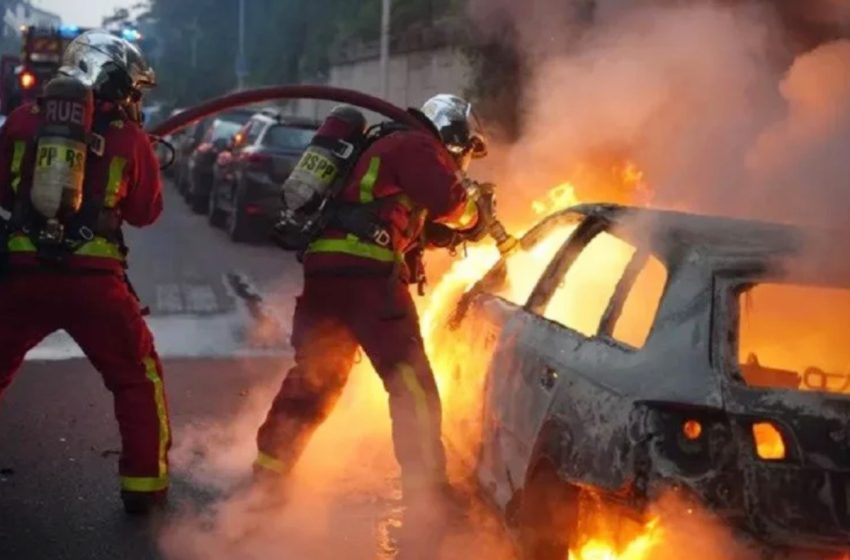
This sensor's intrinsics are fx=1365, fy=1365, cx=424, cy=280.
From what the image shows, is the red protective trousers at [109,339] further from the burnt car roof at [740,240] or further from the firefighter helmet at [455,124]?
the burnt car roof at [740,240]

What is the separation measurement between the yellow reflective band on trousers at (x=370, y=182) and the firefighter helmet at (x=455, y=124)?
611 millimetres

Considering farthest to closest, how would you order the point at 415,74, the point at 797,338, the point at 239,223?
the point at 415,74, the point at 239,223, the point at 797,338

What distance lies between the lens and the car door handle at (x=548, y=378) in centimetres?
459

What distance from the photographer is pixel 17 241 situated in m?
5.36

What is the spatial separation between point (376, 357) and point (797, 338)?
173 centimetres

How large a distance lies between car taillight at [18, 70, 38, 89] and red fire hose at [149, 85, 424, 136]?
22446mm

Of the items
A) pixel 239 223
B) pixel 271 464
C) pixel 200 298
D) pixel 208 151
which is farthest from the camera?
pixel 208 151

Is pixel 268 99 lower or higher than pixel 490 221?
higher

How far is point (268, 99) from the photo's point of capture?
6.36 meters

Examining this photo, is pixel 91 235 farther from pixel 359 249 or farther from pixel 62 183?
pixel 359 249

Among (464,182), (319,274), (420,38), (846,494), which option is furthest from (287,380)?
(420,38)

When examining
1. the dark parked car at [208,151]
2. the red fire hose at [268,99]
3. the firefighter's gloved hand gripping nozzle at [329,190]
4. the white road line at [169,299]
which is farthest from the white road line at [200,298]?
the dark parked car at [208,151]

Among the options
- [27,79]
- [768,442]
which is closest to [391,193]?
[768,442]

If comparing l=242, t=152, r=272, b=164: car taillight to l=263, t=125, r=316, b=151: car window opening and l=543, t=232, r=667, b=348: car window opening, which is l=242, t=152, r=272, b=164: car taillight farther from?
l=543, t=232, r=667, b=348: car window opening
